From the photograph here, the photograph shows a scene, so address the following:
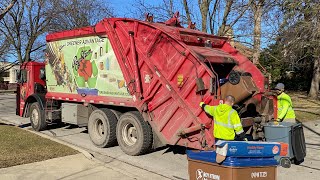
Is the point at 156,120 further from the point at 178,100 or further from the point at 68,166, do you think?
the point at 68,166

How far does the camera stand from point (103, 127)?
356 inches

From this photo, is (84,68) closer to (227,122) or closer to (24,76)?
(24,76)

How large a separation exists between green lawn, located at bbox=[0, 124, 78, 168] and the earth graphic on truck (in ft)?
5.19

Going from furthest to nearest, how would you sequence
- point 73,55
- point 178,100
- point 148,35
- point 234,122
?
point 73,55 → point 148,35 → point 178,100 → point 234,122

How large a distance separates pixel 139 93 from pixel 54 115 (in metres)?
4.31

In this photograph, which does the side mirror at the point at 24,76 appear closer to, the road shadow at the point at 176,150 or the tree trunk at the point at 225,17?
the road shadow at the point at 176,150

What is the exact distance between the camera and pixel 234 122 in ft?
20.0

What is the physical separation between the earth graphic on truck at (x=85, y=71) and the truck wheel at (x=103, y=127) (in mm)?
613

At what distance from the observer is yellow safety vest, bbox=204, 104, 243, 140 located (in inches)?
241

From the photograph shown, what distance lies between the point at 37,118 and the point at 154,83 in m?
5.47

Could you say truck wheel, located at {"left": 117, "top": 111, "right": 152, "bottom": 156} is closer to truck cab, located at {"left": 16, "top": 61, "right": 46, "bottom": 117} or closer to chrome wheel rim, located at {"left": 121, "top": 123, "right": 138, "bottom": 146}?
chrome wheel rim, located at {"left": 121, "top": 123, "right": 138, "bottom": 146}

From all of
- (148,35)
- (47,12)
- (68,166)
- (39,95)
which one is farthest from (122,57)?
(47,12)

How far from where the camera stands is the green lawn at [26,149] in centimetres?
709

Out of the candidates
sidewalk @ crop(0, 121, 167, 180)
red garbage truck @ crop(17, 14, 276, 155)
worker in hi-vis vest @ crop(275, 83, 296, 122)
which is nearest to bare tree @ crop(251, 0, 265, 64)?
red garbage truck @ crop(17, 14, 276, 155)
